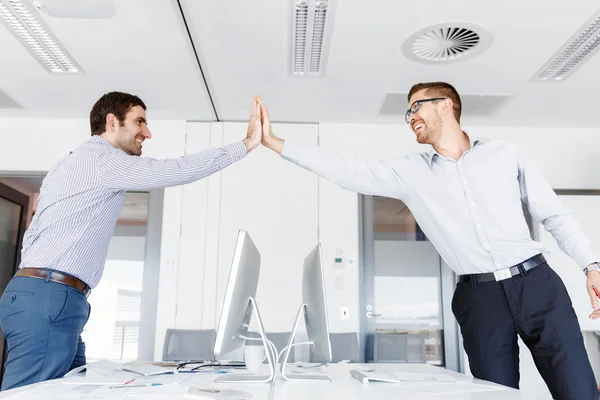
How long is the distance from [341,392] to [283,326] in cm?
326

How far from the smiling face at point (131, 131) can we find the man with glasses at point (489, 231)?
24.8 inches

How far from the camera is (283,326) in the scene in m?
4.64

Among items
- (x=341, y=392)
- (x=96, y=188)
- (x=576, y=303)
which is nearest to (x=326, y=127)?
(x=576, y=303)

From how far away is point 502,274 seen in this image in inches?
72.9

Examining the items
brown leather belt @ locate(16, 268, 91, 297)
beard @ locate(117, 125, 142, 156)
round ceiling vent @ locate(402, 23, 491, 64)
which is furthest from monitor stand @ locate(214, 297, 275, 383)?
round ceiling vent @ locate(402, 23, 491, 64)

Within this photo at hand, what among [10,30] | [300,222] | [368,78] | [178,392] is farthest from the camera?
[300,222]

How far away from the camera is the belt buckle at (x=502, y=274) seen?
1845mm

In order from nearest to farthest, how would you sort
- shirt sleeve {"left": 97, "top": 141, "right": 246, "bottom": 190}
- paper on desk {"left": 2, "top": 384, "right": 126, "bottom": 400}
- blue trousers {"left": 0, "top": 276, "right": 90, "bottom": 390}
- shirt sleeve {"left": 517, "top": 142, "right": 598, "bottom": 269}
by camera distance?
paper on desk {"left": 2, "top": 384, "right": 126, "bottom": 400}
blue trousers {"left": 0, "top": 276, "right": 90, "bottom": 390}
shirt sleeve {"left": 517, "top": 142, "right": 598, "bottom": 269}
shirt sleeve {"left": 97, "top": 141, "right": 246, "bottom": 190}

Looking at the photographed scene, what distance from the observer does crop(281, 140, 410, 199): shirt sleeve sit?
83.9 inches

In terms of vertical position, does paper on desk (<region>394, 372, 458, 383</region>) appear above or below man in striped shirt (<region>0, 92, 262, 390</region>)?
below

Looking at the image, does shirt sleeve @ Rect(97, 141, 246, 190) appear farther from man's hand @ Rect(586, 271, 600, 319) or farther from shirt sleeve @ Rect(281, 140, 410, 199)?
man's hand @ Rect(586, 271, 600, 319)

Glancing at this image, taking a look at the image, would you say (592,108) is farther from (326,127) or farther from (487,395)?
(487,395)

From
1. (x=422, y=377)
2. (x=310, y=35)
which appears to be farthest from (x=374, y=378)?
(x=310, y=35)

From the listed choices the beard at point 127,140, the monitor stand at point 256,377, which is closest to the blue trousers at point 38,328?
the monitor stand at point 256,377
